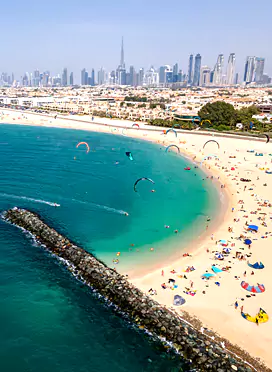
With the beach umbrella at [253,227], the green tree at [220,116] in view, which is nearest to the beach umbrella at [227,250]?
the beach umbrella at [253,227]

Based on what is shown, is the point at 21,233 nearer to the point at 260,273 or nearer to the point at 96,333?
the point at 96,333

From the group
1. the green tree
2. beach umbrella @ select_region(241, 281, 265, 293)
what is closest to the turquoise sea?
beach umbrella @ select_region(241, 281, 265, 293)

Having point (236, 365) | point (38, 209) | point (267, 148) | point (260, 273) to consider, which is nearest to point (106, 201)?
point (38, 209)

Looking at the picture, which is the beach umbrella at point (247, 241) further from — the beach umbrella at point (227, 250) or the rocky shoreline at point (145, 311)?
the rocky shoreline at point (145, 311)

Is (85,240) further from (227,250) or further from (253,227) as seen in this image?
(253,227)

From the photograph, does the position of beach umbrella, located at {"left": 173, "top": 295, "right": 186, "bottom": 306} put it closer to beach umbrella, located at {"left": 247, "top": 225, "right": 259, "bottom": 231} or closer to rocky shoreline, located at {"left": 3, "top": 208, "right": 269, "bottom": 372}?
rocky shoreline, located at {"left": 3, "top": 208, "right": 269, "bottom": 372}
